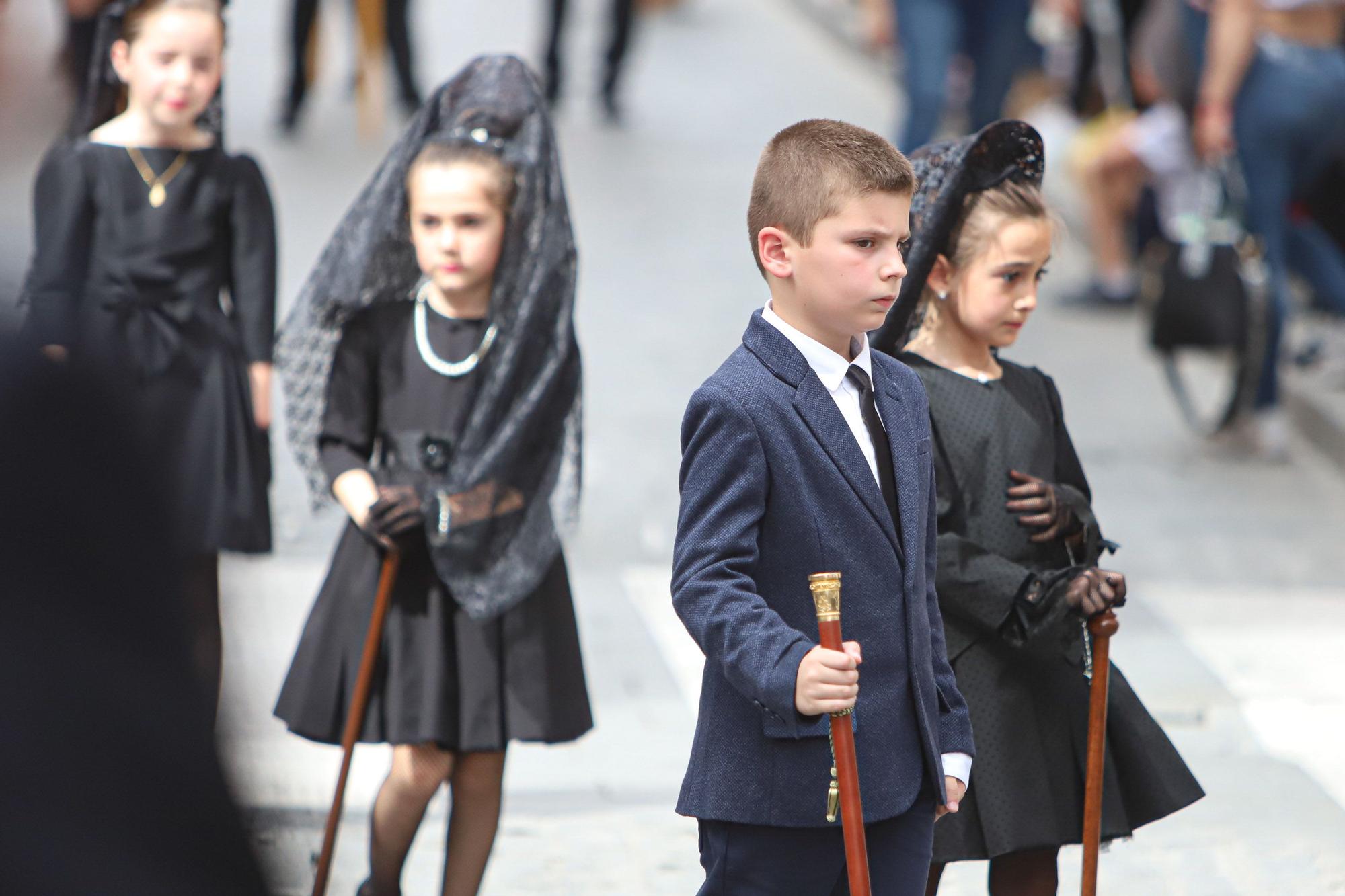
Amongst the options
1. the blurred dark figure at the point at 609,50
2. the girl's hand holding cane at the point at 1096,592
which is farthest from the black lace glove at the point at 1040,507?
the blurred dark figure at the point at 609,50

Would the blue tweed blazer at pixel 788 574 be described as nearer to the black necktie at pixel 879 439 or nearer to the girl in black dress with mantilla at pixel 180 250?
the black necktie at pixel 879 439

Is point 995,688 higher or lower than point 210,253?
lower

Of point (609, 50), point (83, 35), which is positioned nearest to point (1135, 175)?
point (609, 50)

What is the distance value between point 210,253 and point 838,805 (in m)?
2.36

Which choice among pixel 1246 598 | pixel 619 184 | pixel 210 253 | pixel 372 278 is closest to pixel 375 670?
pixel 372 278

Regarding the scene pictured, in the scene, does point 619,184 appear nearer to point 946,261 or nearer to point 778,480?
point 946,261

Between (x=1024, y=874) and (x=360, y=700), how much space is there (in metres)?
1.26

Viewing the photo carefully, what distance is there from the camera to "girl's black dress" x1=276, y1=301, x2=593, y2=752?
3.59 metres

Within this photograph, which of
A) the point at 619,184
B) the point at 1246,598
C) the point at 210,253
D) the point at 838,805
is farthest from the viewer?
the point at 619,184

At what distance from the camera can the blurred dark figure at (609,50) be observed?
11.9 meters

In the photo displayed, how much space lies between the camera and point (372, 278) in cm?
375

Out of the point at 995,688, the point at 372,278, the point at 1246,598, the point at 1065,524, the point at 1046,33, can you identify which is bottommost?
A: the point at 1246,598

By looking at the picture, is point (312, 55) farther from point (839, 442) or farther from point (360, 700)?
point (839, 442)

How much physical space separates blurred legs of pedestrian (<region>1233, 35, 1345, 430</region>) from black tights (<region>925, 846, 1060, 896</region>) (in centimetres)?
431
